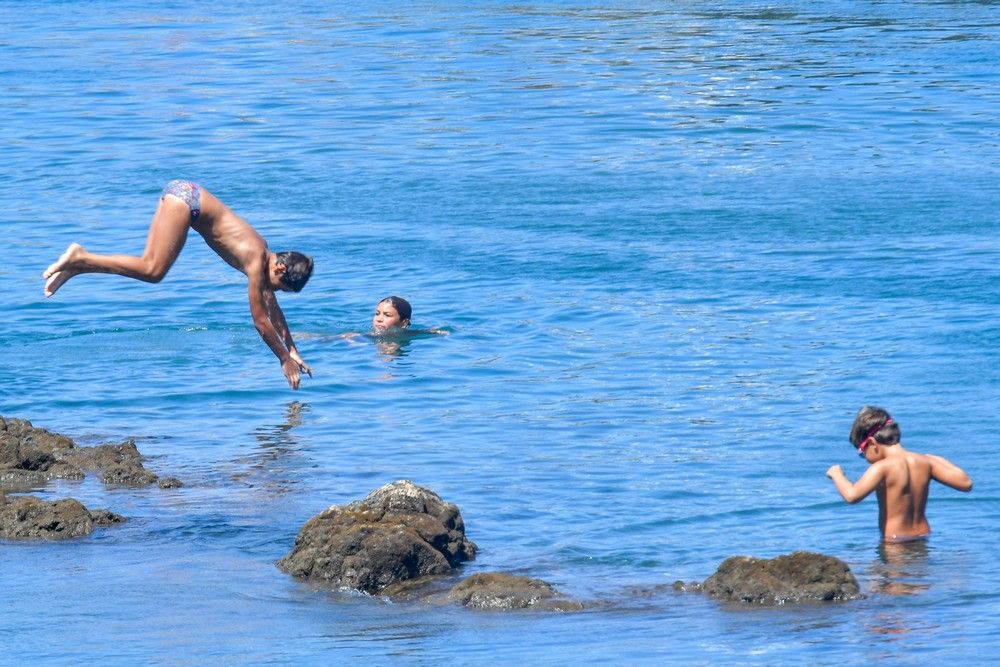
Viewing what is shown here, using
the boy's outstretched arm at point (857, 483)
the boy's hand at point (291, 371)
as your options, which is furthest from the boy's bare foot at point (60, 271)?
the boy's outstretched arm at point (857, 483)

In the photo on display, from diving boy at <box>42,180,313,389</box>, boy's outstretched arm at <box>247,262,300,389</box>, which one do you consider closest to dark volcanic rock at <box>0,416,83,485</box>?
diving boy at <box>42,180,313,389</box>

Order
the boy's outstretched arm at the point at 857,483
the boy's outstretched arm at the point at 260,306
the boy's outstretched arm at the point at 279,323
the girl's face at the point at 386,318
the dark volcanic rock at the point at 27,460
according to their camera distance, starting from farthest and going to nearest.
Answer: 1. the girl's face at the point at 386,318
2. the boy's outstretched arm at the point at 279,323
3. the boy's outstretched arm at the point at 260,306
4. the dark volcanic rock at the point at 27,460
5. the boy's outstretched arm at the point at 857,483

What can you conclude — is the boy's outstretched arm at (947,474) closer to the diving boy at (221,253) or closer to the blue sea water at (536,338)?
the blue sea water at (536,338)

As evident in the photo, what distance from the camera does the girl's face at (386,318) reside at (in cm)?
1856

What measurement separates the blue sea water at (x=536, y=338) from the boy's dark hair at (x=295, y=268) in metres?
1.53

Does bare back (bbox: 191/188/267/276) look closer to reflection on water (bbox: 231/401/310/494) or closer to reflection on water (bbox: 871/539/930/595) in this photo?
reflection on water (bbox: 231/401/310/494)

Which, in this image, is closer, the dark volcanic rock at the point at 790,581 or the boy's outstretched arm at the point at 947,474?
the dark volcanic rock at the point at 790,581

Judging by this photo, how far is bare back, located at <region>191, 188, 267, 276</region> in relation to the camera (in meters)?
13.9

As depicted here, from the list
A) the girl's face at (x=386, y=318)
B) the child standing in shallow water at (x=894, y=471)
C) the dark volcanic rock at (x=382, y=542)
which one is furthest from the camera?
the girl's face at (x=386, y=318)

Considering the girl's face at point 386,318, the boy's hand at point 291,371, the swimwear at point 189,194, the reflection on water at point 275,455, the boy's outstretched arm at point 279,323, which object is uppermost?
the swimwear at point 189,194

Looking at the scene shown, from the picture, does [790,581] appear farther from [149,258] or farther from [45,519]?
[149,258]

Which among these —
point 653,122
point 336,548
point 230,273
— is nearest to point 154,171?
point 230,273

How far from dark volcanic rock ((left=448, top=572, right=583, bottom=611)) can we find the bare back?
4251 millimetres

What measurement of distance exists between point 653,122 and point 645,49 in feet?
31.5
